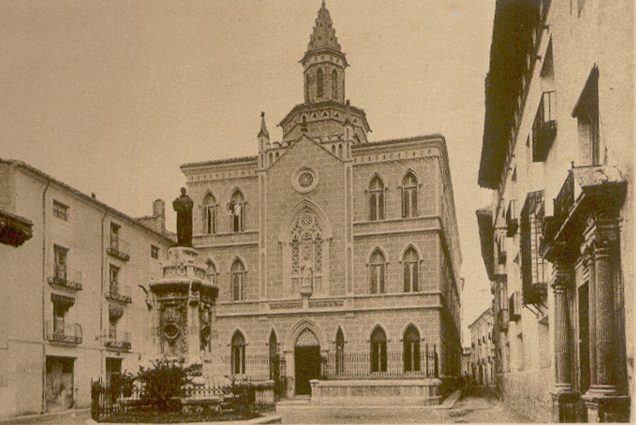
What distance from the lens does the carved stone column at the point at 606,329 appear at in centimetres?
803

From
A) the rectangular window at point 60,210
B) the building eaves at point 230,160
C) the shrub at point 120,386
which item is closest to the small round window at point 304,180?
the building eaves at point 230,160

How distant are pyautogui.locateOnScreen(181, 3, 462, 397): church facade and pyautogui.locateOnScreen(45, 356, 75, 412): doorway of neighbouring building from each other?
18.3ft

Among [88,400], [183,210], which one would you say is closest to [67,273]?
[88,400]

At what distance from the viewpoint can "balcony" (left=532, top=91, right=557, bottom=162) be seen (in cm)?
1235

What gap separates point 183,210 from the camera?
1736 cm

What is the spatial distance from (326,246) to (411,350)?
16.6 ft

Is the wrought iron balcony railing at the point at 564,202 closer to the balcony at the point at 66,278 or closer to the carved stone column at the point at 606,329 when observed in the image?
the carved stone column at the point at 606,329

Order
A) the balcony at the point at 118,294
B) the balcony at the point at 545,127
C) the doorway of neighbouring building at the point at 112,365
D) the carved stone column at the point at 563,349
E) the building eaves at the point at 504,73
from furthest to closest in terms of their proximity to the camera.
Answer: the doorway of neighbouring building at the point at 112,365 < the balcony at the point at 118,294 < the building eaves at the point at 504,73 < the balcony at the point at 545,127 < the carved stone column at the point at 563,349

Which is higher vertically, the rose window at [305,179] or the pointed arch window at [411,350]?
the rose window at [305,179]

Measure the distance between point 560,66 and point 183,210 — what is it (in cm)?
852

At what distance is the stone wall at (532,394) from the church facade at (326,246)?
893 centimetres

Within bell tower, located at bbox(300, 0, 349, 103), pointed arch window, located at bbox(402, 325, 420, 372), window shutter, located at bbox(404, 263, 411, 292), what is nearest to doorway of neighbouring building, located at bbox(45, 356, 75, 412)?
pointed arch window, located at bbox(402, 325, 420, 372)

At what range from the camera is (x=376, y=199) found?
32344 millimetres

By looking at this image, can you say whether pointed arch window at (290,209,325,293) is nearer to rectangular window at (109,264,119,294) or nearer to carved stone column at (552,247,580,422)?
A: rectangular window at (109,264,119,294)
